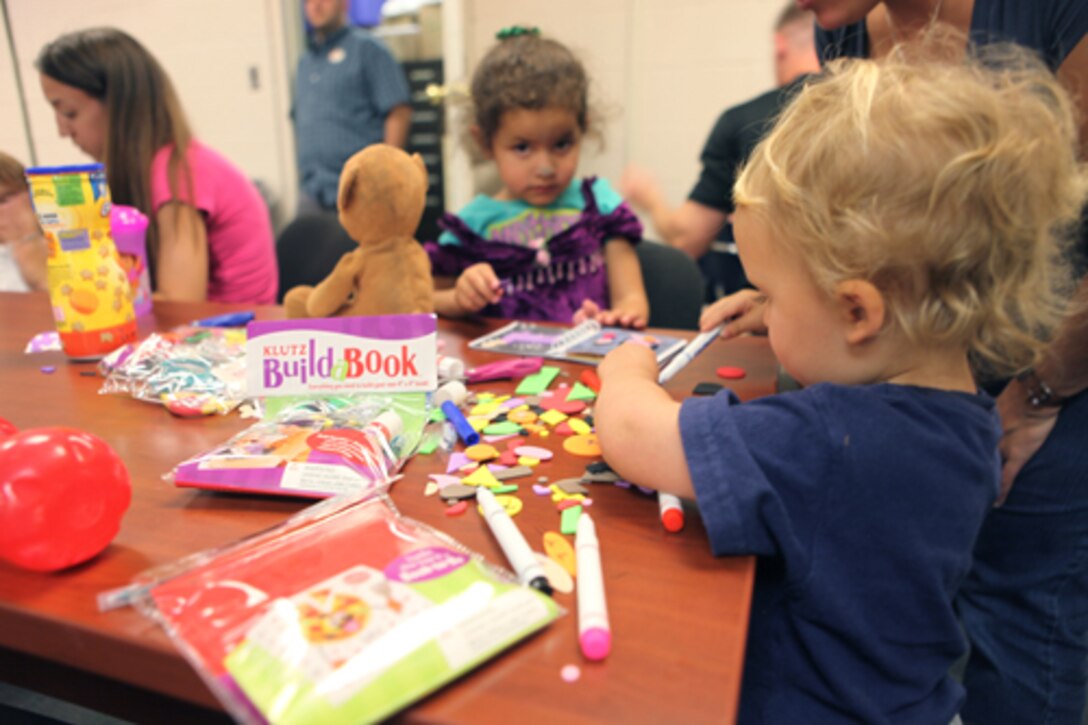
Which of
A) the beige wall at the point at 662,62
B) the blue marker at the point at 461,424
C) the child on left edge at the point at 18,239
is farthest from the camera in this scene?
the beige wall at the point at 662,62

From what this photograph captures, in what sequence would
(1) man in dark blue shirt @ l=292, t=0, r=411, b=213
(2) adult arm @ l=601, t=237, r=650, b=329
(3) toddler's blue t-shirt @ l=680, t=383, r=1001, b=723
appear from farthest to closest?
(1) man in dark blue shirt @ l=292, t=0, r=411, b=213 < (2) adult arm @ l=601, t=237, r=650, b=329 < (3) toddler's blue t-shirt @ l=680, t=383, r=1001, b=723

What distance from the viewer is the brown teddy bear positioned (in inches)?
34.8

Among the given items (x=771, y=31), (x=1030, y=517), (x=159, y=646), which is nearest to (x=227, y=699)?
(x=159, y=646)

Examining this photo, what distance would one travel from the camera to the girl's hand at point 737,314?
884 millimetres

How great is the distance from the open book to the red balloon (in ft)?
1.82

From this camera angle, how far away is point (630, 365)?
2.37 ft

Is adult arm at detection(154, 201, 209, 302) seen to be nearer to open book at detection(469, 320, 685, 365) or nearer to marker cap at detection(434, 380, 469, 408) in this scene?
open book at detection(469, 320, 685, 365)

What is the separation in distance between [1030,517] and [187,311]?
53.2 inches

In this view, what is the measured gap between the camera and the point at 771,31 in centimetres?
264

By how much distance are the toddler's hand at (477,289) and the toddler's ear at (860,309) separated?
637mm

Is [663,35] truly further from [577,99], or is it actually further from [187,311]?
[187,311]

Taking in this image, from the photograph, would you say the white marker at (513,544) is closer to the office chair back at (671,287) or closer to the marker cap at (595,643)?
the marker cap at (595,643)

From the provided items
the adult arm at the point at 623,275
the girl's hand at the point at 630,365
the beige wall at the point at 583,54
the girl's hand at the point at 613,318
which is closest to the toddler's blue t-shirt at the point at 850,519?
the girl's hand at the point at 630,365

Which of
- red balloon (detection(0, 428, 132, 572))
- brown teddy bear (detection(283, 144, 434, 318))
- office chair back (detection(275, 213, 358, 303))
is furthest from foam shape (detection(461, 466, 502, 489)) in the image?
office chair back (detection(275, 213, 358, 303))
